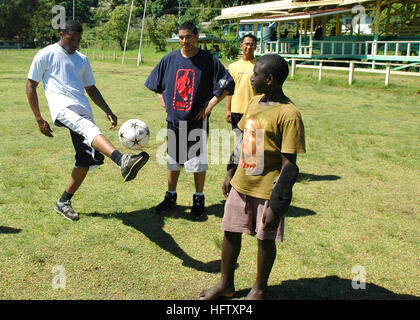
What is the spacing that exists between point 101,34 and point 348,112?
60.9 meters

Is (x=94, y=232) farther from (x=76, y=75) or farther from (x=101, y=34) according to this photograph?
(x=101, y=34)

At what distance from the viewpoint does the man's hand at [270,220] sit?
312 centimetres

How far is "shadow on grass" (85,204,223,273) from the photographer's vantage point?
4.15 metres

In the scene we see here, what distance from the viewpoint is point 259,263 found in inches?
133

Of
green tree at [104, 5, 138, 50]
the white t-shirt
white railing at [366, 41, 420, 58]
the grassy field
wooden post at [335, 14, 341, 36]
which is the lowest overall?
the grassy field

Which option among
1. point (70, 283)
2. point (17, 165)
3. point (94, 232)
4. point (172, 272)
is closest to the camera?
point (70, 283)

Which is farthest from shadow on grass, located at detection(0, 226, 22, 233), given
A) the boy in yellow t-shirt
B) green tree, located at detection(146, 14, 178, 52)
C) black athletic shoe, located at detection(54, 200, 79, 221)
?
green tree, located at detection(146, 14, 178, 52)

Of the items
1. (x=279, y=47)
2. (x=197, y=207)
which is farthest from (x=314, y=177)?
(x=279, y=47)

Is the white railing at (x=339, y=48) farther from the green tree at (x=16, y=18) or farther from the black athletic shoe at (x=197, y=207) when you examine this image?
the green tree at (x=16, y=18)

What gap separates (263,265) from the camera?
11.0 feet

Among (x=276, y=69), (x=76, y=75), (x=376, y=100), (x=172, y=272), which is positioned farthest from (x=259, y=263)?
(x=376, y=100)

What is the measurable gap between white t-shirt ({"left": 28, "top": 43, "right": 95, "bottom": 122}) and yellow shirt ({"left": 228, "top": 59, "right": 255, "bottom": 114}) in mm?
2093

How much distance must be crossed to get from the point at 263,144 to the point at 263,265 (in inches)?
35.4

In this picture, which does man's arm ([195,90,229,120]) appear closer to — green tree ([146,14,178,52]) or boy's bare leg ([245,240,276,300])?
boy's bare leg ([245,240,276,300])
